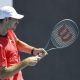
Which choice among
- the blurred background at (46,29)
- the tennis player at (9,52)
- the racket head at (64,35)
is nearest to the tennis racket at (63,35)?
the racket head at (64,35)

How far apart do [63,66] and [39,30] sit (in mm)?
728

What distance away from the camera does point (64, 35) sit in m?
5.92

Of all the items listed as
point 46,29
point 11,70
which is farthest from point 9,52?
point 46,29

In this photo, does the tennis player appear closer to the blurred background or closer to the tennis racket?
the tennis racket

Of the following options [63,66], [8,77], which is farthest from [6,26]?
[63,66]

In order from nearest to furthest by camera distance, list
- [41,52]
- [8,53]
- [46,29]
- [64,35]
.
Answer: [8,53] < [41,52] < [64,35] < [46,29]

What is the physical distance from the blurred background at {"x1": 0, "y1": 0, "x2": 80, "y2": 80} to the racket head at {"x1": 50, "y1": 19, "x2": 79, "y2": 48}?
1817 mm

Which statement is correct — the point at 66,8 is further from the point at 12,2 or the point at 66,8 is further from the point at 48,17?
the point at 12,2

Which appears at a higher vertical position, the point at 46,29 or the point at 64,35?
the point at 64,35

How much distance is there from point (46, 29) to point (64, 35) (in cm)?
192

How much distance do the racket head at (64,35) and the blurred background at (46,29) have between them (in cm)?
182

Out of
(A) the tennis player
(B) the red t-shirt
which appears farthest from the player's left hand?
(B) the red t-shirt

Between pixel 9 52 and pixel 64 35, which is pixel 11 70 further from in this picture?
pixel 64 35

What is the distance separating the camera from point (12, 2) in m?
7.61
